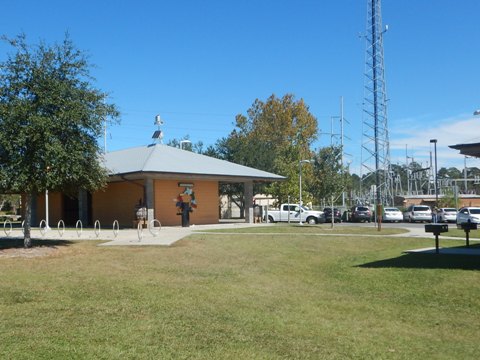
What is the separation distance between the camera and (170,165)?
30.7 meters

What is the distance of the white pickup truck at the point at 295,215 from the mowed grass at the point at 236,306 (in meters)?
25.0

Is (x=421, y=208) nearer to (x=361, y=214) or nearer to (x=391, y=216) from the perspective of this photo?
(x=391, y=216)

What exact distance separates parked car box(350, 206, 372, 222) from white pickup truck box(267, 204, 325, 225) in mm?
7042

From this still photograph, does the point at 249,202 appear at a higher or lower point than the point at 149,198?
lower

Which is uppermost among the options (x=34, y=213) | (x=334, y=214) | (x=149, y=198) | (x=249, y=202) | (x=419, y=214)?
(x=149, y=198)

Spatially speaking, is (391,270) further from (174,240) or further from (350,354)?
(174,240)

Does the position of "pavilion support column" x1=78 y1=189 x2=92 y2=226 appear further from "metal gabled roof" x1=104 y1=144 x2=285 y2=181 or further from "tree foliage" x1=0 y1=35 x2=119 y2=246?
"tree foliage" x1=0 y1=35 x2=119 y2=246

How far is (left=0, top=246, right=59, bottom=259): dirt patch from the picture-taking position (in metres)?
15.4

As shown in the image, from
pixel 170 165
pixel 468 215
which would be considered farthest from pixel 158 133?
pixel 468 215

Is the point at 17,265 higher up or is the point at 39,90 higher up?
the point at 39,90

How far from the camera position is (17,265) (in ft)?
44.1

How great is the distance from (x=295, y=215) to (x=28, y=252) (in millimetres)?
27773

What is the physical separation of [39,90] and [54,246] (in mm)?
5023

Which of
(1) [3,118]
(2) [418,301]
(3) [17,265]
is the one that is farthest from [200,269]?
(1) [3,118]
